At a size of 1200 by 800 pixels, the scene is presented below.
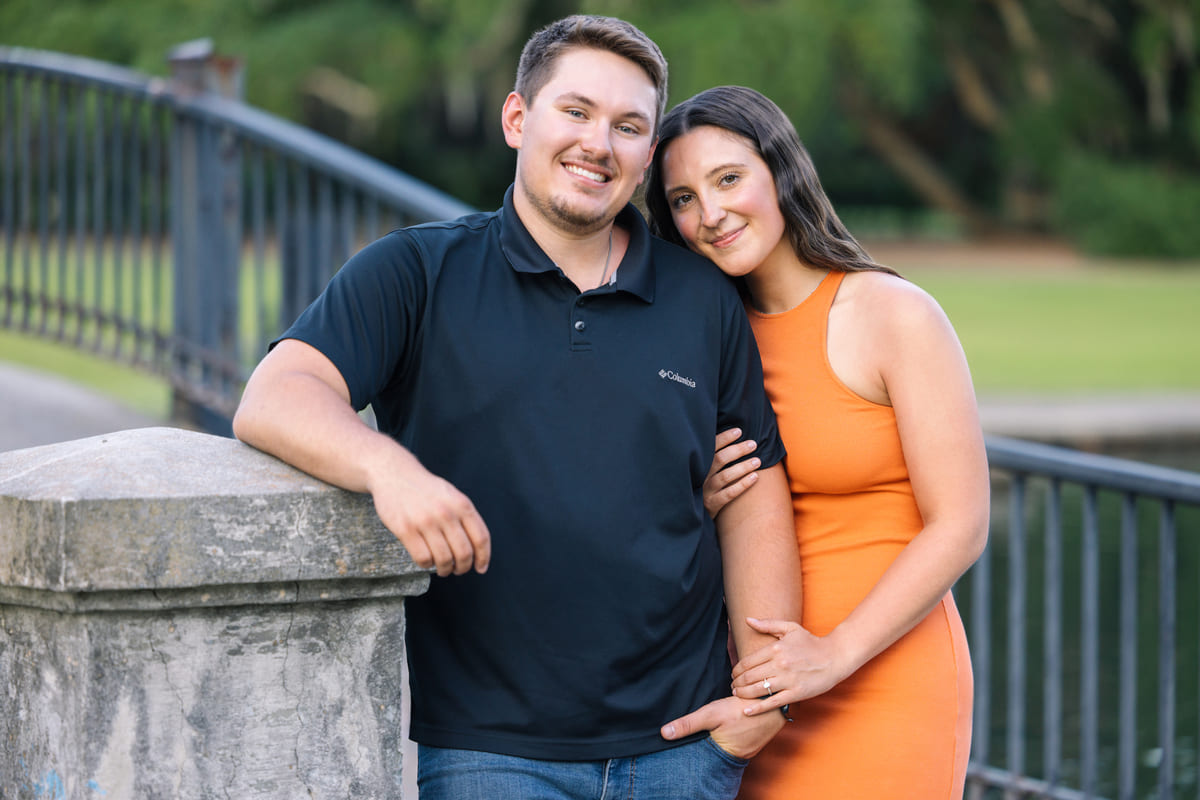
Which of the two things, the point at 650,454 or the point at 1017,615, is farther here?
the point at 1017,615

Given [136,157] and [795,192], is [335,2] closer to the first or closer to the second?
[136,157]

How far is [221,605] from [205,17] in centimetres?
2680

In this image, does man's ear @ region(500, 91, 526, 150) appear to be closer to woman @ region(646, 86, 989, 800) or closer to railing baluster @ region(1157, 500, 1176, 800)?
woman @ region(646, 86, 989, 800)

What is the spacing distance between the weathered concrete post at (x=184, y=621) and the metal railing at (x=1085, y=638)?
2094mm

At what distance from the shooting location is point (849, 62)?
2547cm

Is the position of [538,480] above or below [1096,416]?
above

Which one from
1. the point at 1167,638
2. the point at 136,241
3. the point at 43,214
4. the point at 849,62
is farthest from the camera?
the point at 849,62

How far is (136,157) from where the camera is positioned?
5340mm

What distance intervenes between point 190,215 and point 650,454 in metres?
3.46

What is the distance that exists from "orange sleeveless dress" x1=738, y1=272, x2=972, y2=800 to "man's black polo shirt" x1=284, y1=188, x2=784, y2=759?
33 centimetres

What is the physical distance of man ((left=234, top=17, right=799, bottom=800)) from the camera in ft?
6.92

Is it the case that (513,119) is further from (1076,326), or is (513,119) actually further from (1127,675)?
(1076,326)

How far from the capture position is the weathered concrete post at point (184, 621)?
1723 mm

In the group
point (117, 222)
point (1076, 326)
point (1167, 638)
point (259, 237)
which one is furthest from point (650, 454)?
point (1076, 326)
